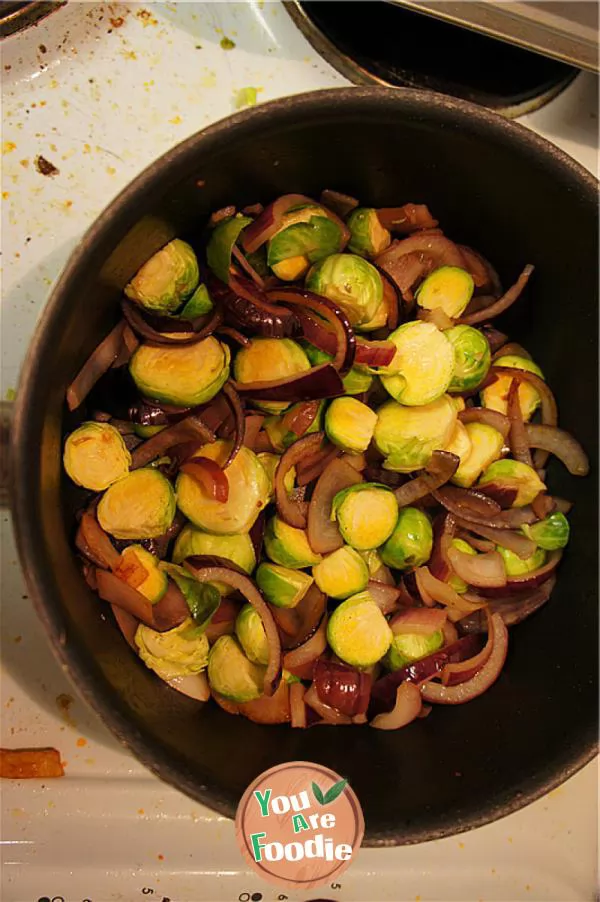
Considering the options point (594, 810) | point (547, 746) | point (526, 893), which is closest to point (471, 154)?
point (547, 746)

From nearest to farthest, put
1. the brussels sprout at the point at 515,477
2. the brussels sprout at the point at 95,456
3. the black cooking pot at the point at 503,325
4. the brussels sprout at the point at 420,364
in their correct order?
the black cooking pot at the point at 503,325 < the brussels sprout at the point at 95,456 < the brussels sprout at the point at 420,364 < the brussels sprout at the point at 515,477

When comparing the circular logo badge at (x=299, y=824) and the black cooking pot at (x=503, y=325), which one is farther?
the circular logo badge at (x=299, y=824)

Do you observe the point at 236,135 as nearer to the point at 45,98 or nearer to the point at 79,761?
the point at 45,98

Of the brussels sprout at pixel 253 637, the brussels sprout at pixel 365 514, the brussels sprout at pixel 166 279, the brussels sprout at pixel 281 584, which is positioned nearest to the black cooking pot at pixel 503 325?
the brussels sprout at pixel 166 279

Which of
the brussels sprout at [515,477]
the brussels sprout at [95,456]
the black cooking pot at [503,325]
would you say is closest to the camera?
the black cooking pot at [503,325]

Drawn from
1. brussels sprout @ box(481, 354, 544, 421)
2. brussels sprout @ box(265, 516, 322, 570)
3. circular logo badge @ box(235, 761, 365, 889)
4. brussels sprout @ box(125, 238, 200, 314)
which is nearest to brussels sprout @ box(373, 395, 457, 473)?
brussels sprout @ box(481, 354, 544, 421)

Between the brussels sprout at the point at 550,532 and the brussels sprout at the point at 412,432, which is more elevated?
the brussels sprout at the point at 412,432

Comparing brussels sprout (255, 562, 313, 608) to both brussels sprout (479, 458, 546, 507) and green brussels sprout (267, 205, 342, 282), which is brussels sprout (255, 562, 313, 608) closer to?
brussels sprout (479, 458, 546, 507)

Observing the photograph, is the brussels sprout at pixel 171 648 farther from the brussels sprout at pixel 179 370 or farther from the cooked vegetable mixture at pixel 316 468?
the brussels sprout at pixel 179 370
